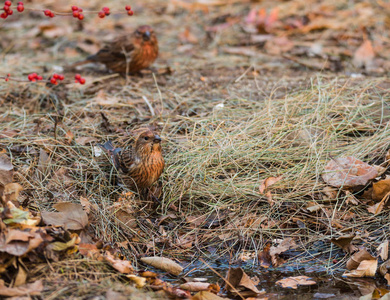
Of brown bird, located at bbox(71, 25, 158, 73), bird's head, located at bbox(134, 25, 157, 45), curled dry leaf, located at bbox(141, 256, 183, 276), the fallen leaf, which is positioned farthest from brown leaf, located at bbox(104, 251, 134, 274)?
bird's head, located at bbox(134, 25, 157, 45)

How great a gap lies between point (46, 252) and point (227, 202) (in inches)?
65.9

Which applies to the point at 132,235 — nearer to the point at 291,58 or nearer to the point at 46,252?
the point at 46,252

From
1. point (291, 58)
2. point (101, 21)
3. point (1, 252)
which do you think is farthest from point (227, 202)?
point (101, 21)

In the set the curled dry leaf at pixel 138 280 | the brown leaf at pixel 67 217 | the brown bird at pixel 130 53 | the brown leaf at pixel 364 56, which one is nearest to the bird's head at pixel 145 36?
the brown bird at pixel 130 53

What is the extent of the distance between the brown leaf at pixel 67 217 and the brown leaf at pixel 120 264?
0.96ft

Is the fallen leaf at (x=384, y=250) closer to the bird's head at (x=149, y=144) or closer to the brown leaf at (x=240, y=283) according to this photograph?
the brown leaf at (x=240, y=283)

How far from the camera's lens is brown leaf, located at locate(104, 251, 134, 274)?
342 centimetres

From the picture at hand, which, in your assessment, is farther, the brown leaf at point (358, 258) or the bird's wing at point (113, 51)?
the bird's wing at point (113, 51)

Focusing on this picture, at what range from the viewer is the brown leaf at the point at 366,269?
3670mm

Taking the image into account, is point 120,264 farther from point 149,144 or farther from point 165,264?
point 149,144

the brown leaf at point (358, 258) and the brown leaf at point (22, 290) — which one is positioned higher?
the brown leaf at point (22, 290)

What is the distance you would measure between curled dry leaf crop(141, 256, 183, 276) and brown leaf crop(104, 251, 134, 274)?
0.24 metres

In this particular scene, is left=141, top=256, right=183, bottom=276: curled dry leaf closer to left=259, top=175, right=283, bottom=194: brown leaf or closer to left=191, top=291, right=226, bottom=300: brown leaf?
left=191, top=291, right=226, bottom=300: brown leaf

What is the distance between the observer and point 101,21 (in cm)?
861
